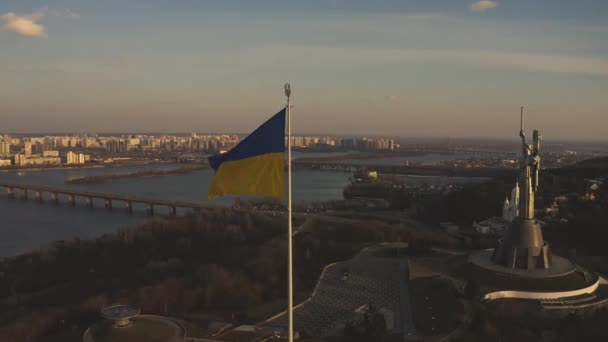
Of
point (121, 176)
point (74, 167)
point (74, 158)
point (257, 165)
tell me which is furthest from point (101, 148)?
point (257, 165)

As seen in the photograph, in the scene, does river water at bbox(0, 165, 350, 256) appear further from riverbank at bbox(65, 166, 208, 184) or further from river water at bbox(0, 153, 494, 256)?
riverbank at bbox(65, 166, 208, 184)

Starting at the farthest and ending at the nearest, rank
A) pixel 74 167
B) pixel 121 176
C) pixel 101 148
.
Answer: pixel 101 148 < pixel 74 167 < pixel 121 176

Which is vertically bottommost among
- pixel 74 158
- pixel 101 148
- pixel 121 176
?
pixel 121 176

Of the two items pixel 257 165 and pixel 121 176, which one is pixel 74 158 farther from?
pixel 257 165

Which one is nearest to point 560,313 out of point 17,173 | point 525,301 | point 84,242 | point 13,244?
point 525,301

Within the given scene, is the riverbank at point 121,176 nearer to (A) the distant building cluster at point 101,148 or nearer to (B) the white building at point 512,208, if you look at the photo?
(A) the distant building cluster at point 101,148

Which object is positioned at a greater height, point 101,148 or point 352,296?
point 101,148

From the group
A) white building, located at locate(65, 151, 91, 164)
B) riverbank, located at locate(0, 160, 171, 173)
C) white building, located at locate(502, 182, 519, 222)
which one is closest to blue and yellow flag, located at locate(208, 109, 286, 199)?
white building, located at locate(502, 182, 519, 222)
